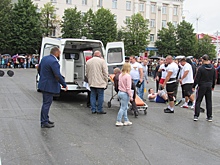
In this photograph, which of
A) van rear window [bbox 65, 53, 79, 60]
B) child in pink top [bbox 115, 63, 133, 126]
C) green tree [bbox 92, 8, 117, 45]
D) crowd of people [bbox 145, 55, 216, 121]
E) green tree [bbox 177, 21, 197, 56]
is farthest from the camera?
green tree [bbox 177, 21, 197, 56]

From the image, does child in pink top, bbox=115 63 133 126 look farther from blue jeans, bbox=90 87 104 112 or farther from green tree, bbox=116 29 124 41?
green tree, bbox=116 29 124 41

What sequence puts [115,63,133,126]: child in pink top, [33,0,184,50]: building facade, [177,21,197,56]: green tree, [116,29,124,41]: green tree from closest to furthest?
[115,63,133,126]: child in pink top, [116,29,124,41]: green tree, [33,0,184,50]: building facade, [177,21,197,56]: green tree

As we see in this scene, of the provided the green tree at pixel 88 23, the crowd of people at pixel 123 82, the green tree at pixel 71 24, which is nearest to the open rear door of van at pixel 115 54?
the crowd of people at pixel 123 82

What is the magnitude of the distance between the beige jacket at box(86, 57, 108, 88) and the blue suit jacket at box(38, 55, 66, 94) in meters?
2.20

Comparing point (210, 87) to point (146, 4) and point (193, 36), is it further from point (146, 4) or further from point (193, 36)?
point (146, 4)

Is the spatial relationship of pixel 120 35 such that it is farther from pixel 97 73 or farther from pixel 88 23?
pixel 97 73

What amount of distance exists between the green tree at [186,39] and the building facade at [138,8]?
7743 mm

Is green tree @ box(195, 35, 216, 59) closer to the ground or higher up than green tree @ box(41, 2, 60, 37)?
closer to the ground

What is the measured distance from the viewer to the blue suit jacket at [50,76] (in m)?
7.66

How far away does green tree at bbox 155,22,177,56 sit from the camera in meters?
63.0

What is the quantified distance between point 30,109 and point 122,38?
51818 mm

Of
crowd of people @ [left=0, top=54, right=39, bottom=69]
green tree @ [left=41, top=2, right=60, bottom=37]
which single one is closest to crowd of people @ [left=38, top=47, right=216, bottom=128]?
crowd of people @ [left=0, top=54, right=39, bottom=69]

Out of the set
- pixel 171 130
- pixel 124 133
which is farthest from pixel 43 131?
pixel 171 130

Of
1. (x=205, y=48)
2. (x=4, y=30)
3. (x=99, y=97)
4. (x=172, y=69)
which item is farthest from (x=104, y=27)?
(x=99, y=97)
